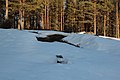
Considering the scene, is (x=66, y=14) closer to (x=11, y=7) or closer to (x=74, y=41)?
(x=11, y=7)

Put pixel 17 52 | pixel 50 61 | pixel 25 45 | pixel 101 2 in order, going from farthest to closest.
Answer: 1. pixel 101 2
2. pixel 25 45
3. pixel 17 52
4. pixel 50 61

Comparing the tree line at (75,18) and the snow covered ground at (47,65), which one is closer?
the snow covered ground at (47,65)

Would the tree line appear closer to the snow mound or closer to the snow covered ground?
the snow mound

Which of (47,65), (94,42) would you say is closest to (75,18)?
(94,42)

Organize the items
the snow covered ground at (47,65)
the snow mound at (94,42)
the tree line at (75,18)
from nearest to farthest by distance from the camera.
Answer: the snow covered ground at (47,65) → the snow mound at (94,42) → the tree line at (75,18)

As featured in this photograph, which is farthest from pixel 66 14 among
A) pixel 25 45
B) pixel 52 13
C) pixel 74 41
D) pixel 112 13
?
pixel 25 45

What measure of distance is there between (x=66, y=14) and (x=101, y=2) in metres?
13.9

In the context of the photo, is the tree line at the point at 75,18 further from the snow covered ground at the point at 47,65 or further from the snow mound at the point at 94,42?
the snow covered ground at the point at 47,65

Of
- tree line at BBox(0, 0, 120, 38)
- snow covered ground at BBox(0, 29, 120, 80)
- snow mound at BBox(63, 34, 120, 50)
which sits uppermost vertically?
tree line at BBox(0, 0, 120, 38)

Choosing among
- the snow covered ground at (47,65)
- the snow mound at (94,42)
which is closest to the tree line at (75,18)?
the snow mound at (94,42)

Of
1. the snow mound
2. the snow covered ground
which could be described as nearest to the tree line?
the snow mound

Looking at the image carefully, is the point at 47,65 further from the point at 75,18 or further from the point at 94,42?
the point at 75,18

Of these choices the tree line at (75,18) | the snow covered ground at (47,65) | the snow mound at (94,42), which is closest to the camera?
the snow covered ground at (47,65)

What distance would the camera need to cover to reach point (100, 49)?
17000 millimetres
